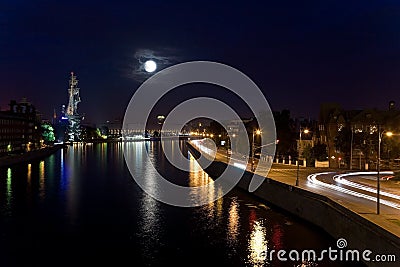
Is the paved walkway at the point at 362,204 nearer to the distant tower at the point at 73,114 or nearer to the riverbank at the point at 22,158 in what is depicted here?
the riverbank at the point at 22,158

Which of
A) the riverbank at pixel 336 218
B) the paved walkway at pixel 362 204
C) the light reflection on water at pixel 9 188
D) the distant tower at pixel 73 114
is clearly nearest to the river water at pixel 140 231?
the light reflection on water at pixel 9 188

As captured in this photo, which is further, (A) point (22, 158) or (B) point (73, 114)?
(B) point (73, 114)

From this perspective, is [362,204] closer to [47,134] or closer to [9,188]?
[9,188]

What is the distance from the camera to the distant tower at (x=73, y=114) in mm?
151000

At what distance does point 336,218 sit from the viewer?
19.5m

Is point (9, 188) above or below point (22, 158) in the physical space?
below

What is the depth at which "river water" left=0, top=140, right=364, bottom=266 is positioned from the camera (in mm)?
19156

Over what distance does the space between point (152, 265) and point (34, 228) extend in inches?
371

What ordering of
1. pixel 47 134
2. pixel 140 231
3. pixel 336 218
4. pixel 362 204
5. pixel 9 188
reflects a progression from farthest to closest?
pixel 47 134 → pixel 9 188 → pixel 140 231 → pixel 362 204 → pixel 336 218

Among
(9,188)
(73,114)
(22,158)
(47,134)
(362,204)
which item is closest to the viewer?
(362,204)

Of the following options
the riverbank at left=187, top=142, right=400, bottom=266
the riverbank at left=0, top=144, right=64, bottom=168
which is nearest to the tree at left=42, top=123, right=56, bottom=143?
the riverbank at left=0, top=144, right=64, bottom=168

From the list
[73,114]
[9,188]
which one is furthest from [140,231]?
[73,114]

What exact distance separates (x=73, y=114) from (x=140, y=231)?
141 meters

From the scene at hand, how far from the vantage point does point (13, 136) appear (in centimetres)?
7969
